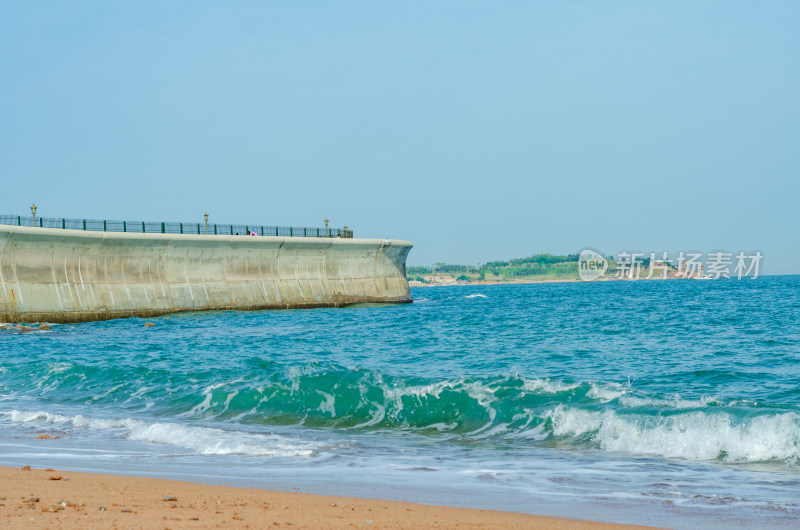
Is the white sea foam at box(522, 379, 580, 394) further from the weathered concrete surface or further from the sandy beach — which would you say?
the weathered concrete surface

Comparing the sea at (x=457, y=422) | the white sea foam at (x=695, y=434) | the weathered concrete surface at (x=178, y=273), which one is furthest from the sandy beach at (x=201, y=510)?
the weathered concrete surface at (x=178, y=273)

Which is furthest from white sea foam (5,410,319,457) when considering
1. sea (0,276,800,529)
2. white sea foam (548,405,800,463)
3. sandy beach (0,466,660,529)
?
white sea foam (548,405,800,463)

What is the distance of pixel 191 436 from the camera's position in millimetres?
10602

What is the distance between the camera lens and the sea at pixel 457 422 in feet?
24.5

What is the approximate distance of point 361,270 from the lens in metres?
53.6

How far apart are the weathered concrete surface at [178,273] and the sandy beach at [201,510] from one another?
3091 centimetres

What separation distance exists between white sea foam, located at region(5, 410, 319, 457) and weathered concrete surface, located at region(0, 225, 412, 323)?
80.9 feet

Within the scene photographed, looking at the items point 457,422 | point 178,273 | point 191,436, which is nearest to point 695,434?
point 457,422

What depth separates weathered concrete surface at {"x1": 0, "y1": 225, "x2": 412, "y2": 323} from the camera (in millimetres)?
35031

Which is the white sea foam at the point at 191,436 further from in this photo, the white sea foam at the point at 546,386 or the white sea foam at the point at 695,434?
the white sea foam at the point at 546,386

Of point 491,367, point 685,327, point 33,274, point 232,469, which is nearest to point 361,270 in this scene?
point 33,274

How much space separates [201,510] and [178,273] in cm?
3859

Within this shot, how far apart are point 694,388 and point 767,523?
863 cm

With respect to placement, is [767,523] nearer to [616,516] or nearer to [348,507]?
[616,516]
